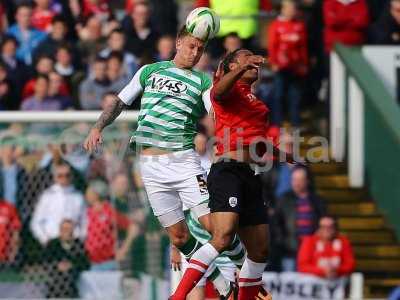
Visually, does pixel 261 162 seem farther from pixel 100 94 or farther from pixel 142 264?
pixel 100 94

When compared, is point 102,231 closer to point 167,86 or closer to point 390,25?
point 167,86

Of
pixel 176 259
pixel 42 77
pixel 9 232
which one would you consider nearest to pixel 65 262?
pixel 9 232

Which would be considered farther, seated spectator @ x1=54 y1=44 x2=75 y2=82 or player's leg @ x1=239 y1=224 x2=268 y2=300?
seated spectator @ x1=54 y1=44 x2=75 y2=82

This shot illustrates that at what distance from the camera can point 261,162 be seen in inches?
460

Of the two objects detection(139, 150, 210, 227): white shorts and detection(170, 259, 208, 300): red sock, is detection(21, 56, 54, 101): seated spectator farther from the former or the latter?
detection(170, 259, 208, 300): red sock

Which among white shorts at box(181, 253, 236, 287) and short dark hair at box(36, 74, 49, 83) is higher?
short dark hair at box(36, 74, 49, 83)

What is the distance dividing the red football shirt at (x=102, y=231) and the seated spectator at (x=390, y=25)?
14.0ft

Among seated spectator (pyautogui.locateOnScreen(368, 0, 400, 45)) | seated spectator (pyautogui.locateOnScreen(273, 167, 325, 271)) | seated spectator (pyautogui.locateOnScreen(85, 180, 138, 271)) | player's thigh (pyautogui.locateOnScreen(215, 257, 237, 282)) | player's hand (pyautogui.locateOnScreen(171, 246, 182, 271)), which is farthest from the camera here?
seated spectator (pyautogui.locateOnScreen(368, 0, 400, 45))

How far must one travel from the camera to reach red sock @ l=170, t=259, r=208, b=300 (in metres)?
11.3

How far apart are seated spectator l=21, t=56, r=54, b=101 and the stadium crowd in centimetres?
2

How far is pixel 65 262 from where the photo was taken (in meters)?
15.3

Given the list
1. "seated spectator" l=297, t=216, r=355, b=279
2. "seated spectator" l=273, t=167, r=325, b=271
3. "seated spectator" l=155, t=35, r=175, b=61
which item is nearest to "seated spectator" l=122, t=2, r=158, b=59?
"seated spectator" l=155, t=35, r=175, b=61

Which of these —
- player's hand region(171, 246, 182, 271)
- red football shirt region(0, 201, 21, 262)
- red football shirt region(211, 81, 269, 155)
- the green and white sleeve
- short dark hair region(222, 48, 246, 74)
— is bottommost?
player's hand region(171, 246, 182, 271)

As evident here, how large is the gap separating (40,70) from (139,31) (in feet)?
4.28
